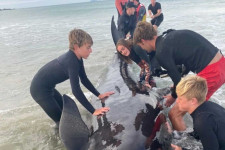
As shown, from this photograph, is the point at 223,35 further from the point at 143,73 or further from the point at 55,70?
the point at 55,70

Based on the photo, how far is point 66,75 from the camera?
4.00 meters

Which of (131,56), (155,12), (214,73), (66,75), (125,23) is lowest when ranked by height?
(155,12)

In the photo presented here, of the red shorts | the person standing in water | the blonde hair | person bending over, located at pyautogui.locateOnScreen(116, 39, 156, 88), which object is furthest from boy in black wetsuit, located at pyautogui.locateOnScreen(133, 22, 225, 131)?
the person standing in water

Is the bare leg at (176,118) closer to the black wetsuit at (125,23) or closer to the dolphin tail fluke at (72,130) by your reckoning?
the dolphin tail fluke at (72,130)

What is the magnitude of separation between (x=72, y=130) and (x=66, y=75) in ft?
4.69

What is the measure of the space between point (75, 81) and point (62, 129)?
100 centimetres

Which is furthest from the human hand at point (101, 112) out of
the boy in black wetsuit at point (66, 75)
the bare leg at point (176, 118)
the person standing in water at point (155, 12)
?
the person standing in water at point (155, 12)

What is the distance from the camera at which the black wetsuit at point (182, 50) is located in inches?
137

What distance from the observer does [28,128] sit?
17.1 feet

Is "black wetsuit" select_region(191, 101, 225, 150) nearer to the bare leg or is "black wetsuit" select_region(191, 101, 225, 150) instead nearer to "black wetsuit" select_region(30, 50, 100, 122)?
the bare leg

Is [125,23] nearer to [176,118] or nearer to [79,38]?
[79,38]

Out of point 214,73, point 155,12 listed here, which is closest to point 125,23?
point 155,12

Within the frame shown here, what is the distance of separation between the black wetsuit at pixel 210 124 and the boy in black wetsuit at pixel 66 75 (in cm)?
154

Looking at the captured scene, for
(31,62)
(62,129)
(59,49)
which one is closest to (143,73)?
(62,129)
